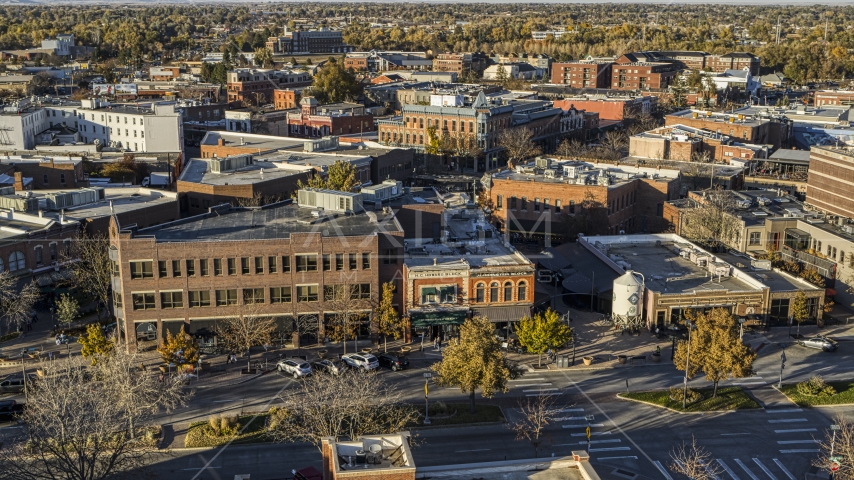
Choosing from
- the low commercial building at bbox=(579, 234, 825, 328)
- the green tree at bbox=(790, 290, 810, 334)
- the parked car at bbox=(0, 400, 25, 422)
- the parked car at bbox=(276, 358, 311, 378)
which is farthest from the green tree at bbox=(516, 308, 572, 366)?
the parked car at bbox=(0, 400, 25, 422)

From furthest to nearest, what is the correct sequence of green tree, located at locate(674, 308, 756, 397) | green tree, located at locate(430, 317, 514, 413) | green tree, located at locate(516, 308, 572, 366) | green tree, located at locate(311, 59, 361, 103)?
1. green tree, located at locate(311, 59, 361, 103)
2. green tree, located at locate(516, 308, 572, 366)
3. green tree, located at locate(674, 308, 756, 397)
4. green tree, located at locate(430, 317, 514, 413)

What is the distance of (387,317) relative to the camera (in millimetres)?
61156

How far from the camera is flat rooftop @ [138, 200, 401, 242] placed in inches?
2445

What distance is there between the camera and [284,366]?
187 feet

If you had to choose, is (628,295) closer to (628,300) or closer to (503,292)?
(628,300)

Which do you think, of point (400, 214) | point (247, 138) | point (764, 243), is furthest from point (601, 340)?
point (247, 138)

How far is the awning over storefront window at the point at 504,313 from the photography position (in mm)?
63094

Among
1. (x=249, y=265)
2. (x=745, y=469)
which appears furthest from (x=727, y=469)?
(x=249, y=265)

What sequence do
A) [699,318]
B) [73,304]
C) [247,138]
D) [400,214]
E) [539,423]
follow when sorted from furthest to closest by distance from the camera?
[247,138], [400,214], [73,304], [699,318], [539,423]

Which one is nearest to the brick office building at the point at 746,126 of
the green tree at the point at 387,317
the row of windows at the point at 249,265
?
the green tree at the point at 387,317

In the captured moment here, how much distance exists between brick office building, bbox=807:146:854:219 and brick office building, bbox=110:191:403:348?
4183 cm

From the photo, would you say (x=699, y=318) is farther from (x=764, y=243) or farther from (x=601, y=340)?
(x=764, y=243)

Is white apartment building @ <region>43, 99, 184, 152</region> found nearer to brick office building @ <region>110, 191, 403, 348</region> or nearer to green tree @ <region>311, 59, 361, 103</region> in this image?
green tree @ <region>311, 59, 361, 103</region>

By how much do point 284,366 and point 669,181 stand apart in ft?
165
